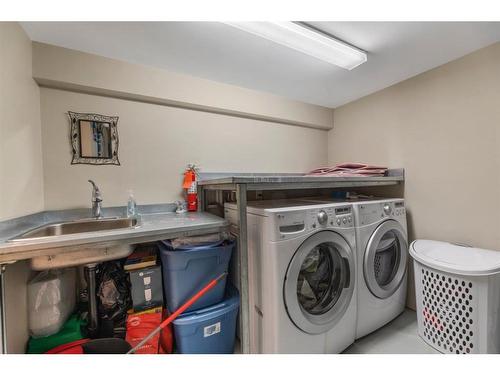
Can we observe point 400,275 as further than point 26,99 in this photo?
Yes

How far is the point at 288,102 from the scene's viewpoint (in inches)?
88.3

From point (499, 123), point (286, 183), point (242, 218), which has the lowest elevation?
point (242, 218)

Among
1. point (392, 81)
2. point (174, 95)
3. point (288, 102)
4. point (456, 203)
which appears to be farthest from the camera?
point (288, 102)

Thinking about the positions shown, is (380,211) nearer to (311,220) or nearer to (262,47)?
(311,220)

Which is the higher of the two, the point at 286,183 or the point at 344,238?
the point at 286,183

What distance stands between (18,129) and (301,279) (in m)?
1.84

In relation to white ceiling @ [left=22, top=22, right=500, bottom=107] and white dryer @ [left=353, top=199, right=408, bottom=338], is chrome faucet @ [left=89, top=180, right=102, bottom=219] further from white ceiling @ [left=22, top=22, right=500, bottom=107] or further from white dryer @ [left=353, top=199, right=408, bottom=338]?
white dryer @ [left=353, top=199, right=408, bottom=338]

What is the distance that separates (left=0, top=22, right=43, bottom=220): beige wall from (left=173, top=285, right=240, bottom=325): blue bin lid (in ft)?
3.44

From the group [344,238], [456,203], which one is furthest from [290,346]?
[456,203]

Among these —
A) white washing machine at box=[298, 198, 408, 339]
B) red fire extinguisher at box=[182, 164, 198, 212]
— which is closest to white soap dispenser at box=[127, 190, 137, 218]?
red fire extinguisher at box=[182, 164, 198, 212]

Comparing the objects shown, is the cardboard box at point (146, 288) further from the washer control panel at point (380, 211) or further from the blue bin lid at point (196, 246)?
the washer control panel at point (380, 211)

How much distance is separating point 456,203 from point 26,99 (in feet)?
9.76
